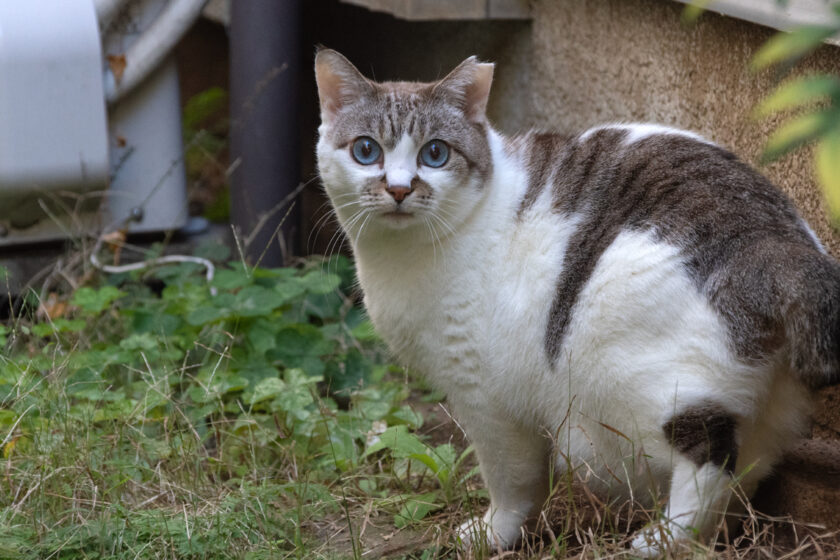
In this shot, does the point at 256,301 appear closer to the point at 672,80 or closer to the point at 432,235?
the point at 432,235

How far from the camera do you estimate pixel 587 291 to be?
80.0 inches

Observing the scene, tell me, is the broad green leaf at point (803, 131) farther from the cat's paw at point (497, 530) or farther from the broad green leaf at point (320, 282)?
the broad green leaf at point (320, 282)

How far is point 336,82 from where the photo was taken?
2447mm

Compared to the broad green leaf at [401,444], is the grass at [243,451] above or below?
below

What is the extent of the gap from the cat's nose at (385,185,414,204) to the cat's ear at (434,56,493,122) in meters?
0.34

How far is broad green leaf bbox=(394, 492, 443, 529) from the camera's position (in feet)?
8.14

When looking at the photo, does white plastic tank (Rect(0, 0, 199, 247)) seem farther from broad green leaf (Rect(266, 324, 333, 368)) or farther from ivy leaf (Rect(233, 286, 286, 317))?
broad green leaf (Rect(266, 324, 333, 368))

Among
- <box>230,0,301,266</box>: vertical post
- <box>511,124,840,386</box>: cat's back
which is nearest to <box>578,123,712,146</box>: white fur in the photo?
<box>511,124,840,386</box>: cat's back

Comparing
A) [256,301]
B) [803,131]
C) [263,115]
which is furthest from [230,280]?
[803,131]

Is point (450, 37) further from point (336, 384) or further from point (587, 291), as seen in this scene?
point (587, 291)

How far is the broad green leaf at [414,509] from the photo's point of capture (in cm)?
248

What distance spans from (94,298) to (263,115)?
43.1 inches

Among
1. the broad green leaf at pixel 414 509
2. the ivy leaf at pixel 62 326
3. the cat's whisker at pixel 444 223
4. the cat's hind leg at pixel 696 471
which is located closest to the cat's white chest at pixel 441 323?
the cat's whisker at pixel 444 223

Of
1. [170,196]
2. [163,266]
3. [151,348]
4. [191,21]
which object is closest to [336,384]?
[151,348]
